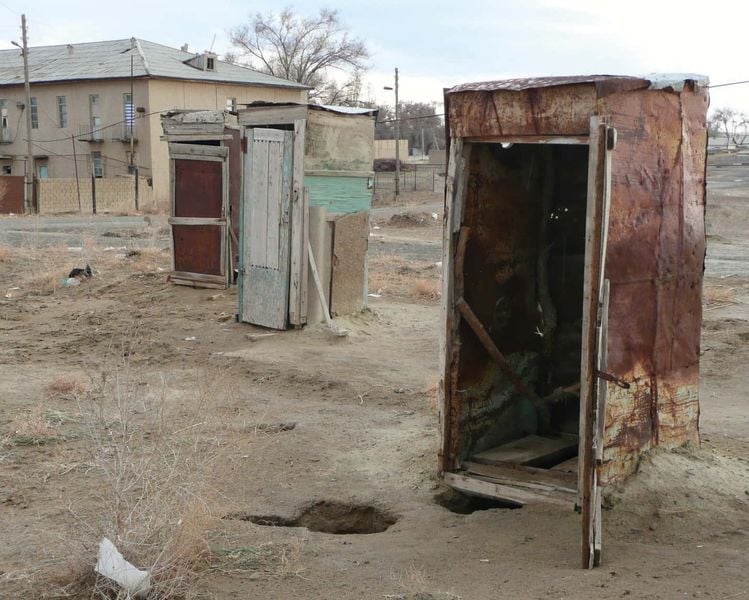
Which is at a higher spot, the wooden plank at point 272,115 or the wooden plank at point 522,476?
the wooden plank at point 272,115

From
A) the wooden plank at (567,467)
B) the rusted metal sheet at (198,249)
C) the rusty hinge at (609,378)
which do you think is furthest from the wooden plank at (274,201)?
the rusty hinge at (609,378)

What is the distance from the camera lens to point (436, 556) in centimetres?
464

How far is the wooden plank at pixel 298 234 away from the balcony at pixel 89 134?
33630 millimetres

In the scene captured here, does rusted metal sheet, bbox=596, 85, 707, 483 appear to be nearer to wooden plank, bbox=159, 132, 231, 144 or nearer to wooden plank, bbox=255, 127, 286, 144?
wooden plank, bbox=255, 127, 286, 144

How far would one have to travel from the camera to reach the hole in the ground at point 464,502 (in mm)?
5537

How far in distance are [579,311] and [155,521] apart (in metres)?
3.25

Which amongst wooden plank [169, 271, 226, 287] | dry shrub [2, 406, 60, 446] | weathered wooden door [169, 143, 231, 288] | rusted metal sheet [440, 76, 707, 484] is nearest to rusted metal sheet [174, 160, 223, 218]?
weathered wooden door [169, 143, 231, 288]

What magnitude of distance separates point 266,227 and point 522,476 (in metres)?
5.47

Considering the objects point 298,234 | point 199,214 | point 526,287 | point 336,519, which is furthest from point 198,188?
point 336,519

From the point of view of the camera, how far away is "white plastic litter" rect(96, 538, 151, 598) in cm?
403

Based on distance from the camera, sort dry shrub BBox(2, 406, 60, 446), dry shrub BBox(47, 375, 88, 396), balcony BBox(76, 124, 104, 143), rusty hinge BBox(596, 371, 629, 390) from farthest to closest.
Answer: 1. balcony BBox(76, 124, 104, 143)
2. dry shrub BBox(47, 375, 88, 396)
3. dry shrub BBox(2, 406, 60, 446)
4. rusty hinge BBox(596, 371, 629, 390)

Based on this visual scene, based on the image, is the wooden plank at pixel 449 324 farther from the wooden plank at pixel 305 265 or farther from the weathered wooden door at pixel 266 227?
the weathered wooden door at pixel 266 227

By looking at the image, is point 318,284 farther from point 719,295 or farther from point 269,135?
point 719,295

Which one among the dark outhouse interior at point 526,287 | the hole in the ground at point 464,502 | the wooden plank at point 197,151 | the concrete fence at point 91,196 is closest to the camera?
the hole in the ground at point 464,502
